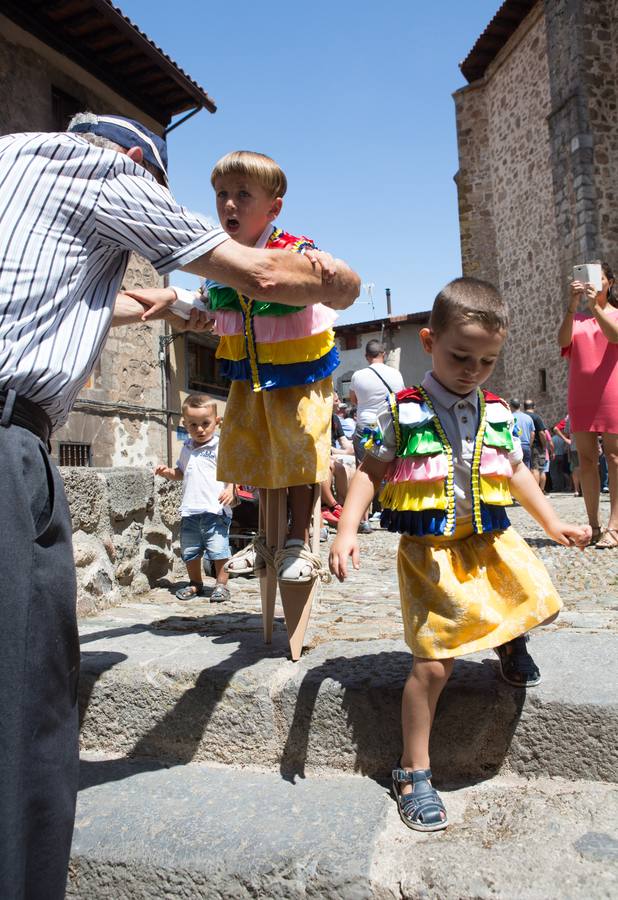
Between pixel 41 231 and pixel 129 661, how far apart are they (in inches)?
57.5

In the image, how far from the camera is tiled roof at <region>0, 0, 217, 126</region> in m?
11.5

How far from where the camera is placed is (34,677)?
138 cm

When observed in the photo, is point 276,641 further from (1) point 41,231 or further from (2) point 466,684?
(1) point 41,231

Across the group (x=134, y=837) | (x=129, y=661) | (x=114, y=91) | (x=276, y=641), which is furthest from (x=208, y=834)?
(x=114, y=91)

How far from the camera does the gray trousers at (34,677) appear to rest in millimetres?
1329

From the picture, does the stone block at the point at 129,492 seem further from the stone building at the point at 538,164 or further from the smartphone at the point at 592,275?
the stone building at the point at 538,164

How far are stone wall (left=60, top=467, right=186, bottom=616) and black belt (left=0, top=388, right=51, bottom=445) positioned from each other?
1.80 metres

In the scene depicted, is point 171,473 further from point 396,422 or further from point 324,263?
point 324,263

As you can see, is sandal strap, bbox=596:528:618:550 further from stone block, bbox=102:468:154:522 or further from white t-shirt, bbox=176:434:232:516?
stone block, bbox=102:468:154:522

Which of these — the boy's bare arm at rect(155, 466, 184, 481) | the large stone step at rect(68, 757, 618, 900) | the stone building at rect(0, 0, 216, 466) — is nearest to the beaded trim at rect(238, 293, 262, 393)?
the large stone step at rect(68, 757, 618, 900)

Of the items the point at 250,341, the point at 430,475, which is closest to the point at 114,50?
the point at 250,341

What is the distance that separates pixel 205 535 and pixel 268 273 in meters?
2.97

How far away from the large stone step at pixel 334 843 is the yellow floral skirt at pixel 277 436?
96 centimetres

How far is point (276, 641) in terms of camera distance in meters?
2.65
